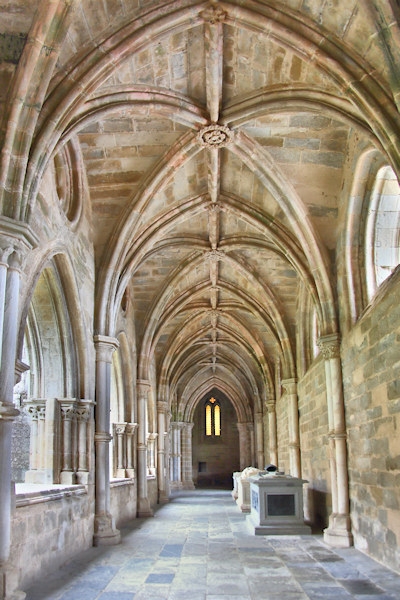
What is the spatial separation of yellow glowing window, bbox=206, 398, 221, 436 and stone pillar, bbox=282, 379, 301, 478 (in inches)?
723

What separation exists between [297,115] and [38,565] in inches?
252

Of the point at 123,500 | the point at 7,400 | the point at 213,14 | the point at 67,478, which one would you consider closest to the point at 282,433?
the point at 123,500

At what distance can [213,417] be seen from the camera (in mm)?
32375

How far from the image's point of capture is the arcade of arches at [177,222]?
5637mm

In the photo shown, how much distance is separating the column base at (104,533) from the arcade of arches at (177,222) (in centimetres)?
3

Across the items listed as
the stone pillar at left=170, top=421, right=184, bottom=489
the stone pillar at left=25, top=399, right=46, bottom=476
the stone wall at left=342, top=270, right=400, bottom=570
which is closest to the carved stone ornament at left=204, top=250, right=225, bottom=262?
the stone wall at left=342, top=270, right=400, bottom=570

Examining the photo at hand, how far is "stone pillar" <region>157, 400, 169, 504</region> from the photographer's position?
17.1 metres

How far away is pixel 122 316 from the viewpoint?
12148 millimetres

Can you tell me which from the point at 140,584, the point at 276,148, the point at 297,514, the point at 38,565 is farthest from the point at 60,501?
the point at 276,148

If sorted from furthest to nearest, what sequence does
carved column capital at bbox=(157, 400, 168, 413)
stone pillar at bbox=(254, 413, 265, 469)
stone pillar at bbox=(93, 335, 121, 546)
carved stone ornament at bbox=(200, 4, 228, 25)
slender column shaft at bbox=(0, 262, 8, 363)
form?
stone pillar at bbox=(254, 413, 265, 469)
carved column capital at bbox=(157, 400, 168, 413)
stone pillar at bbox=(93, 335, 121, 546)
carved stone ornament at bbox=(200, 4, 228, 25)
slender column shaft at bbox=(0, 262, 8, 363)

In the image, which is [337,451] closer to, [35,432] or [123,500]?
[35,432]

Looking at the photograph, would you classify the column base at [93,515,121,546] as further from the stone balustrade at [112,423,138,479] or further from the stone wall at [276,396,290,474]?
the stone wall at [276,396,290,474]

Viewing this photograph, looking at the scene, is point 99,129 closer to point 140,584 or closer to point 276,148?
point 276,148

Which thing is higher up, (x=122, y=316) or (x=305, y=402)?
(x=122, y=316)
